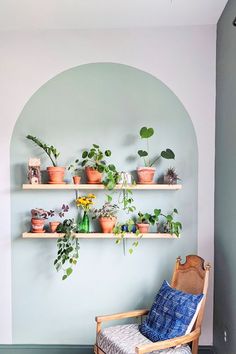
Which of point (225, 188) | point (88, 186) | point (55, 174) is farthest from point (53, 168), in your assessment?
point (225, 188)

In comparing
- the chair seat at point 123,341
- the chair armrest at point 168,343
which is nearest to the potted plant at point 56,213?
the chair seat at point 123,341

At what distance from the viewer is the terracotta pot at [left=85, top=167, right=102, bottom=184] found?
2.65 m

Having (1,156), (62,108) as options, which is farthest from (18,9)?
(1,156)

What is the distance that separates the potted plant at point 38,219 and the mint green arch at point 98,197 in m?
0.10

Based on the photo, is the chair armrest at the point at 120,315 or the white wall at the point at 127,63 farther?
the white wall at the point at 127,63

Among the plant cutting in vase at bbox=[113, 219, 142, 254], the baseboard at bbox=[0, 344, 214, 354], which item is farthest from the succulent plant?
the baseboard at bbox=[0, 344, 214, 354]

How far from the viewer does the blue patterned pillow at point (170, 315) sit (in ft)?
7.08

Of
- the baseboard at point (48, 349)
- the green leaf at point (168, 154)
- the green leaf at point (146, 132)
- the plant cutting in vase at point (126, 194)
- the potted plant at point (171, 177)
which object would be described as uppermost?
the green leaf at point (146, 132)

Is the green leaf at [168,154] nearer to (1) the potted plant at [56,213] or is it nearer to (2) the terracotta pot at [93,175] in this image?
(2) the terracotta pot at [93,175]

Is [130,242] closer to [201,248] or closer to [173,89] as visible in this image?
[201,248]

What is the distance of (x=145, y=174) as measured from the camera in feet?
8.63

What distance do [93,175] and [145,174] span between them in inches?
16.6

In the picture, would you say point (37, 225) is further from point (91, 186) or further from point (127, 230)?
point (127, 230)

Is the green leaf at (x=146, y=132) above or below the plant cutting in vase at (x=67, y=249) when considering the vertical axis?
above
